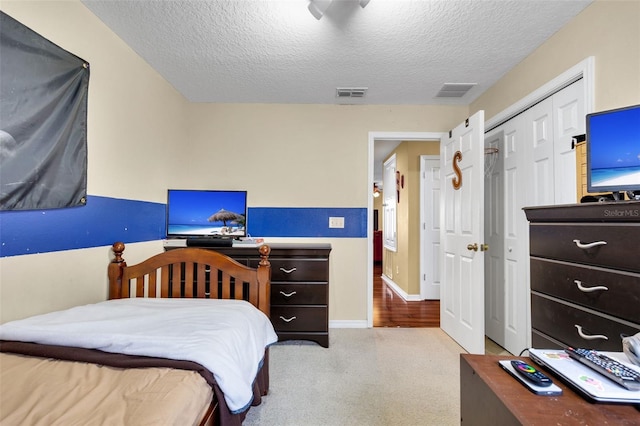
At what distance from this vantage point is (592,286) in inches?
43.8

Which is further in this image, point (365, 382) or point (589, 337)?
point (365, 382)

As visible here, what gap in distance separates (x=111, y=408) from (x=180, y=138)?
2.74 m

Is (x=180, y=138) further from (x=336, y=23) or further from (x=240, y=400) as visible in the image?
A: (x=240, y=400)

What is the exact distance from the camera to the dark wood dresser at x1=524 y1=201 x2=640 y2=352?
100 centimetres

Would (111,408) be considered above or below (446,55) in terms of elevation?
below

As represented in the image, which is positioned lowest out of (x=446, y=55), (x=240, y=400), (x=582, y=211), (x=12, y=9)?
(x=240, y=400)

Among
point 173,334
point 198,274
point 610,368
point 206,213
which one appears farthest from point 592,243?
point 206,213

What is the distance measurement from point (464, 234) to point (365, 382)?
154cm

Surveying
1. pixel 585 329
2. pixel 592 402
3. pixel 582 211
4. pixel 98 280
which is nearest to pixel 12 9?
pixel 98 280

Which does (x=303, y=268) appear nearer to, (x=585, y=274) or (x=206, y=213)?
(x=206, y=213)

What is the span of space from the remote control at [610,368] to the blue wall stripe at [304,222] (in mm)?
2346

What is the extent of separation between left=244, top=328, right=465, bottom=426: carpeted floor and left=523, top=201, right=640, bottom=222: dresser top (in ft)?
4.08

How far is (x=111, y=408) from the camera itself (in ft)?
2.45

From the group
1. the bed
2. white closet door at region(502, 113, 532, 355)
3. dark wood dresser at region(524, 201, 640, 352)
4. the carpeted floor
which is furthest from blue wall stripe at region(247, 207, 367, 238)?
dark wood dresser at region(524, 201, 640, 352)
